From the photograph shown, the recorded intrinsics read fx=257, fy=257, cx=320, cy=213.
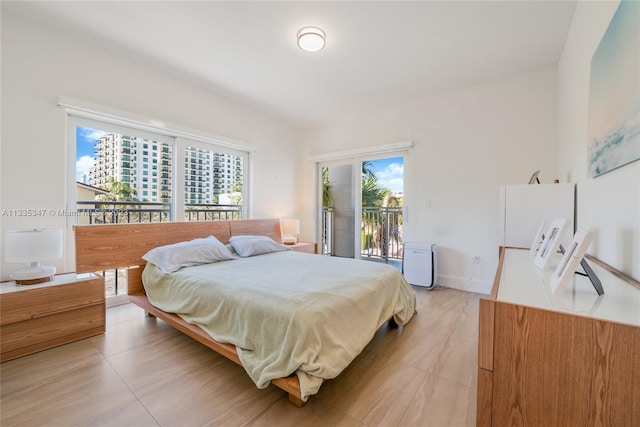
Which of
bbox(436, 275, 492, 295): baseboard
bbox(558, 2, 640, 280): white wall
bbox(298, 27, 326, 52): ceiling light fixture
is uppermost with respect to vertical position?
bbox(298, 27, 326, 52): ceiling light fixture

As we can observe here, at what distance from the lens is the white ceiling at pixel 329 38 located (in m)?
2.06

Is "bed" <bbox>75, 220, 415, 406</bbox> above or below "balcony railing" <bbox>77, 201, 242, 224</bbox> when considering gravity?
below

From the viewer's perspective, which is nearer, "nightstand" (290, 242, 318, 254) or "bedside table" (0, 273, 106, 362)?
"bedside table" (0, 273, 106, 362)

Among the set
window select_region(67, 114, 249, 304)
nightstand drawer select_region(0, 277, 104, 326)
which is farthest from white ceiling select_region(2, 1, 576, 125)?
nightstand drawer select_region(0, 277, 104, 326)

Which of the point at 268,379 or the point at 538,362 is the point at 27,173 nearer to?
the point at 268,379

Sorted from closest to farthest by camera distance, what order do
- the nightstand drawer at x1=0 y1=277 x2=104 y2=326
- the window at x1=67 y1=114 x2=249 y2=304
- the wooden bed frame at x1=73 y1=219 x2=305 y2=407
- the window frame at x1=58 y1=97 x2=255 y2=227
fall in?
1. the nightstand drawer at x1=0 y1=277 x2=104 y2=326
2. the wooden bed frame at x1=73 y1=219 x2=305 y2=407
3. the window frame at x1=58 y1=97 x2=255 y2=227
4. the window at x1=67 y1=114 x2=249 y2=304

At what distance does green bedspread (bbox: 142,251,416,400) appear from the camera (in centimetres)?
140

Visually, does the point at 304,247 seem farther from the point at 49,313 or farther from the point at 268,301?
the point at 49,313

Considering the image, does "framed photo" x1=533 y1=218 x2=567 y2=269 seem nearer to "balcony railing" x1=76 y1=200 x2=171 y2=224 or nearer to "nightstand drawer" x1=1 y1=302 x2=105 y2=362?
"nightstand drawer" x1=1 y1=302 x2=105 y2=362

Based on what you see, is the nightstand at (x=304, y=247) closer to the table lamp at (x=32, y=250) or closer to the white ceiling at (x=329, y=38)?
the white ceiling at (x=329, y=38)

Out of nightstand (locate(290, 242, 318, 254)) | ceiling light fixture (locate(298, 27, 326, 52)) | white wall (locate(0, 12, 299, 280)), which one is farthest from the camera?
nightstand (locate(290, 242, 318, 254))

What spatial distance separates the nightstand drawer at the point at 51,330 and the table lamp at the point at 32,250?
334 millimetres

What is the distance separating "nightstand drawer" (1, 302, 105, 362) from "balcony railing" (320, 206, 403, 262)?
3.56 m

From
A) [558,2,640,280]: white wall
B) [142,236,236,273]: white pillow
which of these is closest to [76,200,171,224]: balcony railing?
[142,236,236,273]: white pillow
